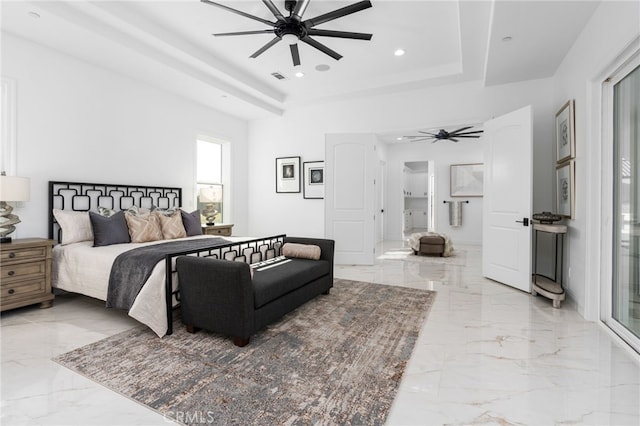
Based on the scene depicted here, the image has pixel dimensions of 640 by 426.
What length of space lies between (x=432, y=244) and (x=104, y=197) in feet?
18.9

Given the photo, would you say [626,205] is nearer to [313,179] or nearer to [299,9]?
[299,9]

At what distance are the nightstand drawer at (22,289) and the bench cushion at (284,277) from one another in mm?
2271

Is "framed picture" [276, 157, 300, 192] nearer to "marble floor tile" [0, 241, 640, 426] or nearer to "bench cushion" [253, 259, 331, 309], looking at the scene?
"bench cushion" [253, 259, 331, 309]

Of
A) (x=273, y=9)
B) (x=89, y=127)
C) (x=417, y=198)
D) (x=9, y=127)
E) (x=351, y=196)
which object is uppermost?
(x=273, y=9)

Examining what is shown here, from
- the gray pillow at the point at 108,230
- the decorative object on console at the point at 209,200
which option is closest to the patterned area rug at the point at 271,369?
the gray pillow at the point at 108,230

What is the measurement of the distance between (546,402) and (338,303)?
2028mm

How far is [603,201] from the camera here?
2.84m

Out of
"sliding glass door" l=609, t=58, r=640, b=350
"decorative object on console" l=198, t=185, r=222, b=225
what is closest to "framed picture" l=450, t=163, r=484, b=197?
"sliding glass door" l=609, t=58, r=640, b=350

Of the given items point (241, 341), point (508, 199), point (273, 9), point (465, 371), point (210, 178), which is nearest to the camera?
point (465, 371)

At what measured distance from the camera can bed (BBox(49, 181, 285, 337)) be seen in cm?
262

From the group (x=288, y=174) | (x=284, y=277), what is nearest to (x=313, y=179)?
(x=288, y=174)

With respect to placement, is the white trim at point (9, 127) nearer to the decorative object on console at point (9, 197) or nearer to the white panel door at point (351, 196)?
the decorative object on console at point (9, 197)

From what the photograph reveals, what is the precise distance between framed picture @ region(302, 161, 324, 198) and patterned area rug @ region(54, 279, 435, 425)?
3355mm

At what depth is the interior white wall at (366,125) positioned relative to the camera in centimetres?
437
